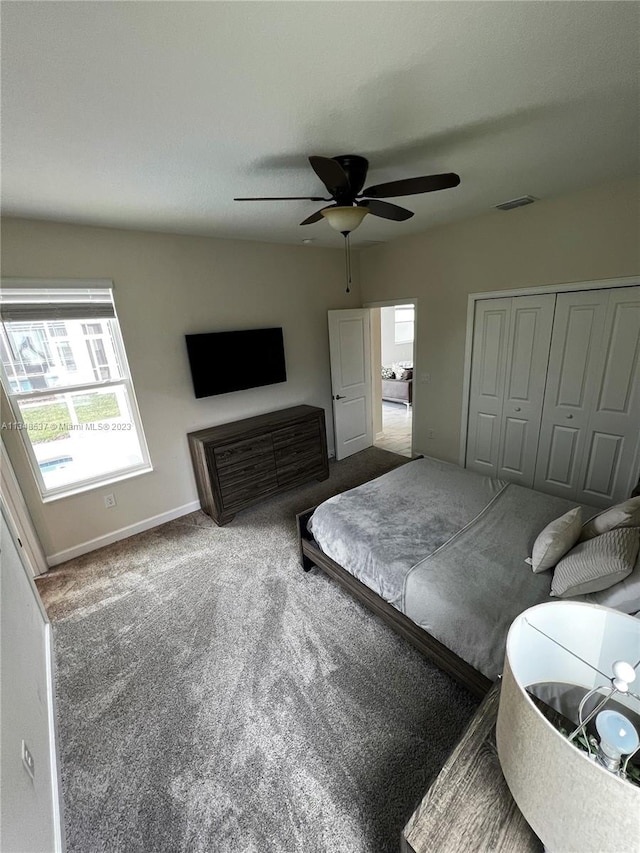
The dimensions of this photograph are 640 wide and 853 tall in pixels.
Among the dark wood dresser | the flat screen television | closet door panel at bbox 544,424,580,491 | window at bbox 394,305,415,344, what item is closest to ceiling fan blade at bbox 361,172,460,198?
the flat screen television

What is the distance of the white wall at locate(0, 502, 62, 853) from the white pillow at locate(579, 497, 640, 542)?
8.02 feet

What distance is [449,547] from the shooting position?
79.5 inches

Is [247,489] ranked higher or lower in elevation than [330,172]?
lower

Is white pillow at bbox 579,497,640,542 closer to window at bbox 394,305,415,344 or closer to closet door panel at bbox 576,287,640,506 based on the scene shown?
closet door panel at bbox 576,287,640,506

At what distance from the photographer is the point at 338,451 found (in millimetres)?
4719

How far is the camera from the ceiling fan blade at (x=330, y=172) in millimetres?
1479

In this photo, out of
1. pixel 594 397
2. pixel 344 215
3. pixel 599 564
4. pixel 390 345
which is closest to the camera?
pixel 599 564

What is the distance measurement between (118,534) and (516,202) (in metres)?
4.52

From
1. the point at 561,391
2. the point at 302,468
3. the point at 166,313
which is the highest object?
the point at 166,313

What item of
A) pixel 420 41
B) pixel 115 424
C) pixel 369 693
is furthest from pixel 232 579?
pixel 420 41

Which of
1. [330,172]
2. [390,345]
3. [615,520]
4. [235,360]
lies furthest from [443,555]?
[390,345]

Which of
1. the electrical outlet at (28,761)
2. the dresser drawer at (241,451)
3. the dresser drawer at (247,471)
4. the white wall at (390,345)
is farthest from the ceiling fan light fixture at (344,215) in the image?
the white wall at (390,345)

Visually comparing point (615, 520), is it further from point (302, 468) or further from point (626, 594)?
point (302, 468)

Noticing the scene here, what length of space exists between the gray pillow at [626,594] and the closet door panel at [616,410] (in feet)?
6.50
